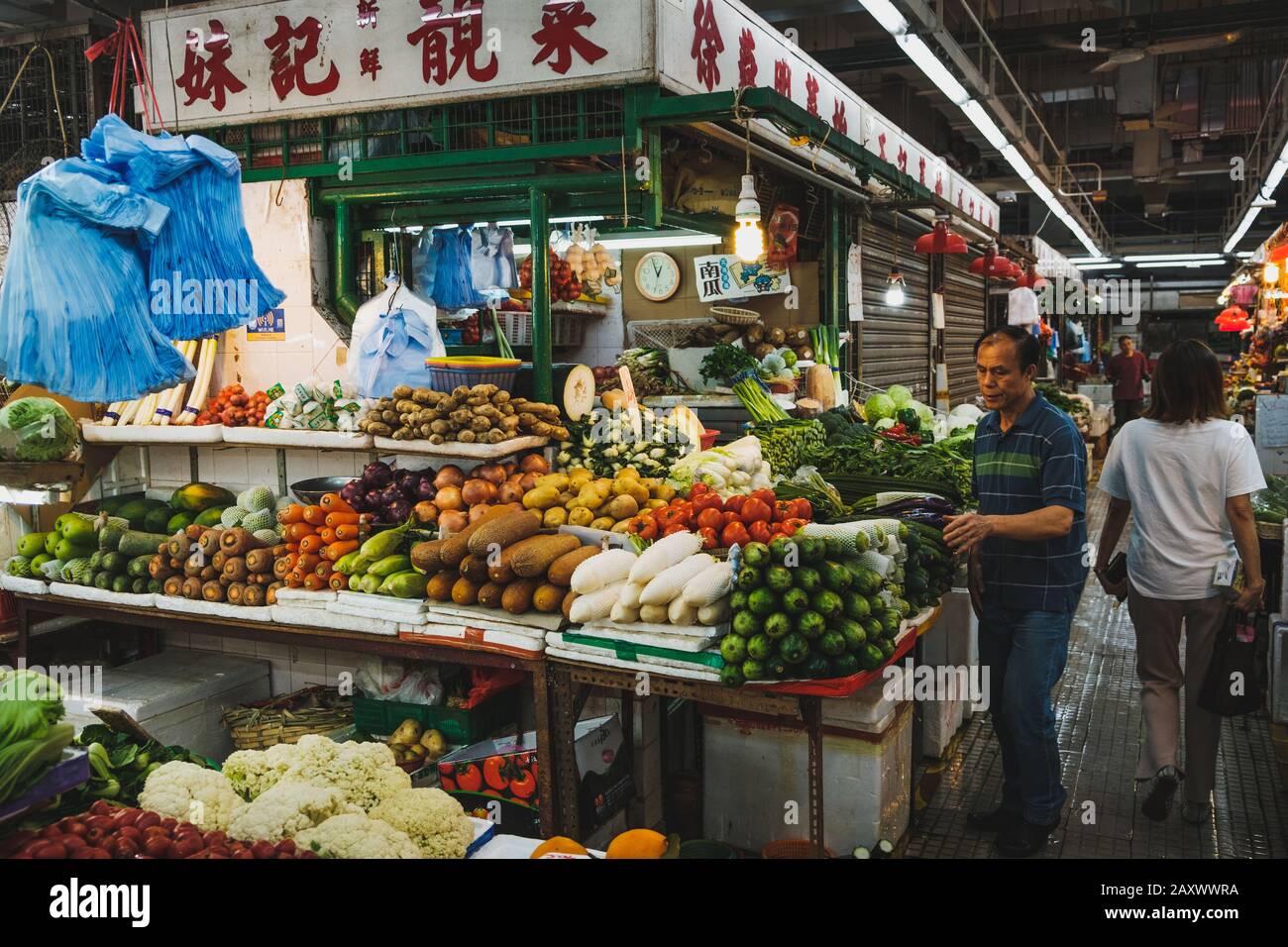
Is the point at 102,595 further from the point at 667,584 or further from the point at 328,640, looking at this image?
the point at 667,584

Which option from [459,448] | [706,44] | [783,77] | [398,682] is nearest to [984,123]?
[783,77]

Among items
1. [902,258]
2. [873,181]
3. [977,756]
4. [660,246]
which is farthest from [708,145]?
[902,258]

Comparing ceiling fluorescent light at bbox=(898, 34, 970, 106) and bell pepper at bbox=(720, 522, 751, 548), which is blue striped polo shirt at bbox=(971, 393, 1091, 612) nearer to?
bell pepper at bbox=(720, 522, 751, 548)

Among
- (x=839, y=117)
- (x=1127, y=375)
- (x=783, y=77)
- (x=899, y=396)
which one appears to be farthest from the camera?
(x=1127, y=375)

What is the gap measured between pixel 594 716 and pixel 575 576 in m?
1.19


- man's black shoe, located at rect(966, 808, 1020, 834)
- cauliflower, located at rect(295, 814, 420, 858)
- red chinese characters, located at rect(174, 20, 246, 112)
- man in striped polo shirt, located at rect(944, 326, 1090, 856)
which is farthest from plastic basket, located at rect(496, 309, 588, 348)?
cauliflower, located at rect(295, 814, 420, 858)

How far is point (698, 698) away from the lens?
3.90 metres

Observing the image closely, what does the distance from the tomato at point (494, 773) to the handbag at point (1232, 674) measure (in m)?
3.21

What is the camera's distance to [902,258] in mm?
11469

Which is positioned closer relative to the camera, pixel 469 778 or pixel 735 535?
pixel 735 535

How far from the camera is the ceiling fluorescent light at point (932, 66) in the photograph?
6863 mm

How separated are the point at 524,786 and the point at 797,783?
4.03 feet

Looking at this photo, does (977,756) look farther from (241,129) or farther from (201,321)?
(241,129)

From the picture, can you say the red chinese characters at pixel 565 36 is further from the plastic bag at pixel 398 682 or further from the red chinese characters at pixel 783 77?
the plastic bag at pixel 398 682
